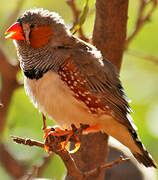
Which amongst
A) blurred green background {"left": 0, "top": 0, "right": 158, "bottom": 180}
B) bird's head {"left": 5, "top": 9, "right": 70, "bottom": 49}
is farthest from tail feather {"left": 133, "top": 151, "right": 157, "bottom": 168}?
blurred green background {"left": 0, "top": 0, "right": 158, "bottom": 180}

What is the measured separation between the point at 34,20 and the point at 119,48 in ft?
2.56

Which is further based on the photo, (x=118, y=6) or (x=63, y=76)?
(x=118, y=6)

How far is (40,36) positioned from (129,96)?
2.53 metres

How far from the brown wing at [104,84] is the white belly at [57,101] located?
135 mm

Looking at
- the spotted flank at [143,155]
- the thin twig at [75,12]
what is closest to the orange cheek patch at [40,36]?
the thin twig at [75,12]

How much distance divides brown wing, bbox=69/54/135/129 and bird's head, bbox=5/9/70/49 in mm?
241

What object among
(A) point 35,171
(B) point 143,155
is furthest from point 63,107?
(A) point 35,171

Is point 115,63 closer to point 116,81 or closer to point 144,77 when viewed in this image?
point 116,81

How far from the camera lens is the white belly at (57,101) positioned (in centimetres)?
328

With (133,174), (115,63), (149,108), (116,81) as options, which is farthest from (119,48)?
(149,108)

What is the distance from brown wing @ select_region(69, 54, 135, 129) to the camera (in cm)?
337

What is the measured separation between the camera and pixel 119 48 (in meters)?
3.90

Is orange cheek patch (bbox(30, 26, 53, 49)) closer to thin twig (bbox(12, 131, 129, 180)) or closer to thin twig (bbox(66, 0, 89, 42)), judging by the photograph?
thin twig (bbox(66, 0, 89, 42))

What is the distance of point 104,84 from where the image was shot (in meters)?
3.45
